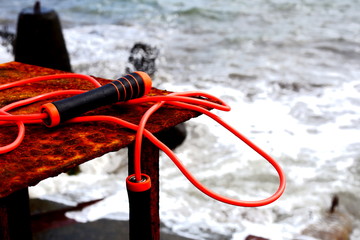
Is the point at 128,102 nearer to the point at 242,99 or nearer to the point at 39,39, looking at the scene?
the point at 39,39

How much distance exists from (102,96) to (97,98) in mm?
18

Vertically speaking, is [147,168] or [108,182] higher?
[147,168]

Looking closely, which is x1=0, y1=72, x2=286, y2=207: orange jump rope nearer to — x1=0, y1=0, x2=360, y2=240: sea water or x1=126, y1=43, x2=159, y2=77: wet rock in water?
x1=0, y1=0, x2=360, y2=240: sea water

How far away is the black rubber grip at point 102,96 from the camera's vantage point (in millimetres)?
1325

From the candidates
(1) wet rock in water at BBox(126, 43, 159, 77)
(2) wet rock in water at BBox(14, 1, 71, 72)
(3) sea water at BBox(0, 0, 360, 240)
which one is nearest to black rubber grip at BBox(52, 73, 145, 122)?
(3) sea water at BBox(0, 0, 360, 240)

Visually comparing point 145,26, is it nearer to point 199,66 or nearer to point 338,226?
point 199,66

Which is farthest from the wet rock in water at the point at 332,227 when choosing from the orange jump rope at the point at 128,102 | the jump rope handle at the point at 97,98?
the jump rope handle at the point at 97,98

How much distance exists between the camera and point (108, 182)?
3.79 m

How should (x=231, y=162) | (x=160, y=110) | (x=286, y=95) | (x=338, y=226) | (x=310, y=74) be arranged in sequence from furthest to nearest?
1. (x=310, y=74)
2. (x=286, y=95)
3. (x=231, y=162)
4. (x=338, y=226)
5. (x=160, y=110)

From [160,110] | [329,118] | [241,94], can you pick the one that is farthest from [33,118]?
[241,94]

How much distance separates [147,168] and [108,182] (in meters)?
2.34

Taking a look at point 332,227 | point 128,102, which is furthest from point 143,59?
point 128,102

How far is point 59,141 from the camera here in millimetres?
1263

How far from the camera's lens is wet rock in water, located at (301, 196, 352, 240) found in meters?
3.13
